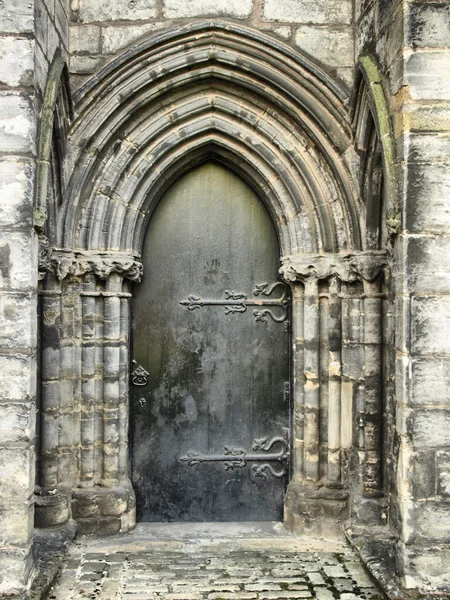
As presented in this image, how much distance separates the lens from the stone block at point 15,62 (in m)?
3.80

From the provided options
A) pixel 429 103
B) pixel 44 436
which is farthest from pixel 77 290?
pixel 429 103

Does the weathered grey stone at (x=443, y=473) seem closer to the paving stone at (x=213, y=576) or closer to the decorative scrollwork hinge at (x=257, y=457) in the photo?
the paving stone at (x=213, y=576)

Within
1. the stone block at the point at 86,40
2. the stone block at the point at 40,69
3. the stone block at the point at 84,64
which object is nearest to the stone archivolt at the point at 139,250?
the stone block at the point at 84,64

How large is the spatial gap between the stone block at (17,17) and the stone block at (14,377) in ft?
6.15

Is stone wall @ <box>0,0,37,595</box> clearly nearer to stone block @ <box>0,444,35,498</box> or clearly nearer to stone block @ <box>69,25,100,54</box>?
stone block @ <box>0,444,35,498</box>

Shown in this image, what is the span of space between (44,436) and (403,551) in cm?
256

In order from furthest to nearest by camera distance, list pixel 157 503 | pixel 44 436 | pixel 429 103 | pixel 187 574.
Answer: pixel 157 503 < pixel 44 436 < pixel 187 574 < pixel 429 103

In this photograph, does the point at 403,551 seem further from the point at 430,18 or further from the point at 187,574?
the point at 430,18

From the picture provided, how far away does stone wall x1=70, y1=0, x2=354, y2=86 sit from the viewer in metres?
4.92

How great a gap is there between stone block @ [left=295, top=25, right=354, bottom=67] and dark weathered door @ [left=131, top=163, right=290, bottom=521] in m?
1.27

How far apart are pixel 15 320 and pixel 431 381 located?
2411 mm

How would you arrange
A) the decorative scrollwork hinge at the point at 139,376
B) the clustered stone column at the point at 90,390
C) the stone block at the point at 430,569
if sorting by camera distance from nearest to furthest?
the stone block at the point at 430,569 < the clustered stone column at the point at 90,390 < the decorative scrollwork hinge at the point at 139,376

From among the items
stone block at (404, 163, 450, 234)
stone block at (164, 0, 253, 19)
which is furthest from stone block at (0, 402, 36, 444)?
stone block at (164, 0, 253, 19)

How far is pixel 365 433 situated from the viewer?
15.7 ft
